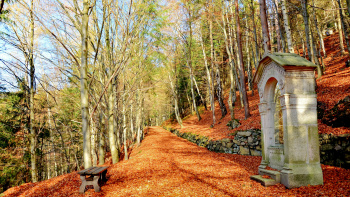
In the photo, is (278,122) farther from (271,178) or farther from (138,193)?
(138,193)

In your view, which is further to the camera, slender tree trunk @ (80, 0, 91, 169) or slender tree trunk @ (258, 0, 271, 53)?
slender tree trunk @ (258, 0, 271, 53)

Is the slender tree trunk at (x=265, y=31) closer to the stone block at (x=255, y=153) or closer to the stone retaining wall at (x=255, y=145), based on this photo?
the stone retaining wall at (x=255, y=145)

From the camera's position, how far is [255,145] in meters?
8.41

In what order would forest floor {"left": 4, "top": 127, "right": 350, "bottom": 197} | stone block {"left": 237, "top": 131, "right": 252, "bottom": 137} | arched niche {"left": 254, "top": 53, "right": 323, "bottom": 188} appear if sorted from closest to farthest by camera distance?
1. forest floor {"left": 4, "top": 127, "right": 350, "bottom": 197}
2. arched niche {"left": 254, "top": 53, "right": 323, "bottom": 188}
3. stone block {"left": 237, "top": 131, "right": 252, "bottom": 137}

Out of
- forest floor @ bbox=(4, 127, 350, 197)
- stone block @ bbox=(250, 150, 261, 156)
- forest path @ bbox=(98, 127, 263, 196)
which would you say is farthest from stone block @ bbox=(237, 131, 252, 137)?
forest path @ bbox=(98, 127, 263, 196)

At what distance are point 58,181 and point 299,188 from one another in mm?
7145

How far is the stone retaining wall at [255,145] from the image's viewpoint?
527cm

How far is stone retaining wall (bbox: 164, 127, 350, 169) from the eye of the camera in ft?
17.3

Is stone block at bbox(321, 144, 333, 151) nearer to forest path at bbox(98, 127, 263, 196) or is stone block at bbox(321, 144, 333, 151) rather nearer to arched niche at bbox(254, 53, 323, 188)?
arched niche at bbox(254, 53, 323, 188)

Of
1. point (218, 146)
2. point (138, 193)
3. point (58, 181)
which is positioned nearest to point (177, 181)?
point (138, 193)

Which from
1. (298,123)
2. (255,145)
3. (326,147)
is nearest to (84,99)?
(298,123)

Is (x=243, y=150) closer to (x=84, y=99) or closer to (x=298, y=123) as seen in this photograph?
(x=298, y=123)

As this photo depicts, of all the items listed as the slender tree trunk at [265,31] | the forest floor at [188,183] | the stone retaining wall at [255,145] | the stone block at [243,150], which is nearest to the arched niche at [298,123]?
the forest floor at [188,183]

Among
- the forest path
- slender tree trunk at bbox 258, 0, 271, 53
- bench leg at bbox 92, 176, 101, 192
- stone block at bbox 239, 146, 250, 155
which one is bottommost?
Result: stone block at bbox 239, 146, 250, 155
